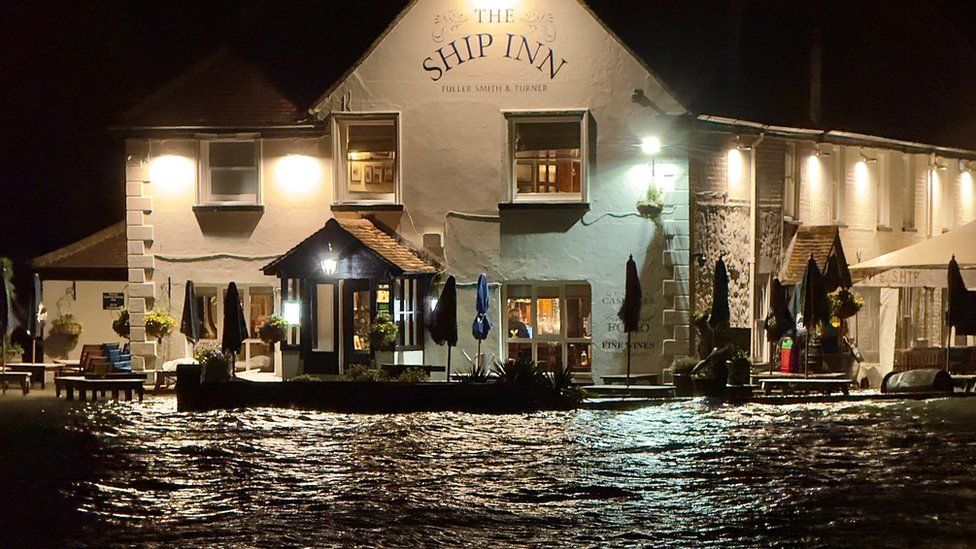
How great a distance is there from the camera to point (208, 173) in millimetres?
30531

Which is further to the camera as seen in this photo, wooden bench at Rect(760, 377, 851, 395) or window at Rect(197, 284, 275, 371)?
window at Rect(197, 284, 275, 371)

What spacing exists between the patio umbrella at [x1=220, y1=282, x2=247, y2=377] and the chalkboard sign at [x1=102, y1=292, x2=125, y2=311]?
11173 millimetres

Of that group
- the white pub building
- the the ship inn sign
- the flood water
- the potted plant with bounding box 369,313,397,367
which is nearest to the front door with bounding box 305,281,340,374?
the white pub building

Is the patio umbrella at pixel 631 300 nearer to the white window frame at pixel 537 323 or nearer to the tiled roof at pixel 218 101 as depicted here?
the white window frame at pixel 537 323

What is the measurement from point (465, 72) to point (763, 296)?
831cm

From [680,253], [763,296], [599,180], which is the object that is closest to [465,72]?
[599,180]

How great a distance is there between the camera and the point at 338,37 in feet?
108


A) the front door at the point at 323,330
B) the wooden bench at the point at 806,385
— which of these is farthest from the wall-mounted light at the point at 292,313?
the wooden bench at the point at 806,385

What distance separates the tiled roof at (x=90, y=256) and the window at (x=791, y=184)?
17109mm

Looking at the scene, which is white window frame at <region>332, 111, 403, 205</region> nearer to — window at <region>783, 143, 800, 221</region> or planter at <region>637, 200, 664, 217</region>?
planter at <region>637, 200, 664, 217</region>

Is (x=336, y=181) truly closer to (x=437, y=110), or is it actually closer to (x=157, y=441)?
(x=437, y=110)

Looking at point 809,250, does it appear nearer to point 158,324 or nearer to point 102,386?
point 158,324

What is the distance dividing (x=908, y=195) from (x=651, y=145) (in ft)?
31.5

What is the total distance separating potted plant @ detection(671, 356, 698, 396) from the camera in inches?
1011
